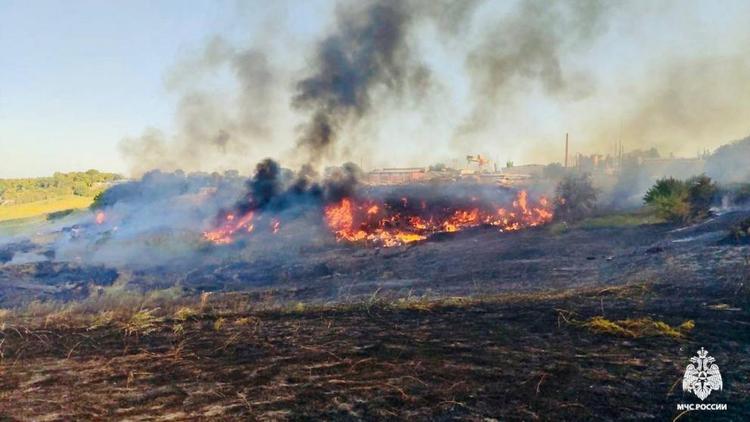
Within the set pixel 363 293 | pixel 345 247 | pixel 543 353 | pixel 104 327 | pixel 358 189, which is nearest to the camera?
pixel 543 353

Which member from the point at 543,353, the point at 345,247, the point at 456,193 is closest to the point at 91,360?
the point at 543,353

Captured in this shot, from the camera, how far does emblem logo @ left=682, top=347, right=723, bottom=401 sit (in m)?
5.43

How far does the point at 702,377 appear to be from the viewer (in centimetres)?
567

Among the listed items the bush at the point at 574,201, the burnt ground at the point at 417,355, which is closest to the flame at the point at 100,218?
the burnt ground at the point at 417,355

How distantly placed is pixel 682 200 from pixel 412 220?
15.9 metres

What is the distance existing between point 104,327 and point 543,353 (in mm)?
8364

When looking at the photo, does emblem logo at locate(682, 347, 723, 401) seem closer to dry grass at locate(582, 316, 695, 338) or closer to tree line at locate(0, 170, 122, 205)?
dry grass at locate(582, 316, 695, 338)

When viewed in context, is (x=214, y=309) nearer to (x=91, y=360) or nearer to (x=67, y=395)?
(x=91, y=360)

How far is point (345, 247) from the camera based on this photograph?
25.9 meters

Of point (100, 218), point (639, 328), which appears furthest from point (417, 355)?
point (100, 218)

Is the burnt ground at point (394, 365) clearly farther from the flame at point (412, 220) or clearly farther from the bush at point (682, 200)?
the flame at point (412, 220)

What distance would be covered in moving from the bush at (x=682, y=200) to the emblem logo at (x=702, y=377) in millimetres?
19033

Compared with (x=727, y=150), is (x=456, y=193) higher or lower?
lower

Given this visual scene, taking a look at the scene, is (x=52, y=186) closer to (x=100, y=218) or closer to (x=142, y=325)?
(x=100, y=218)
